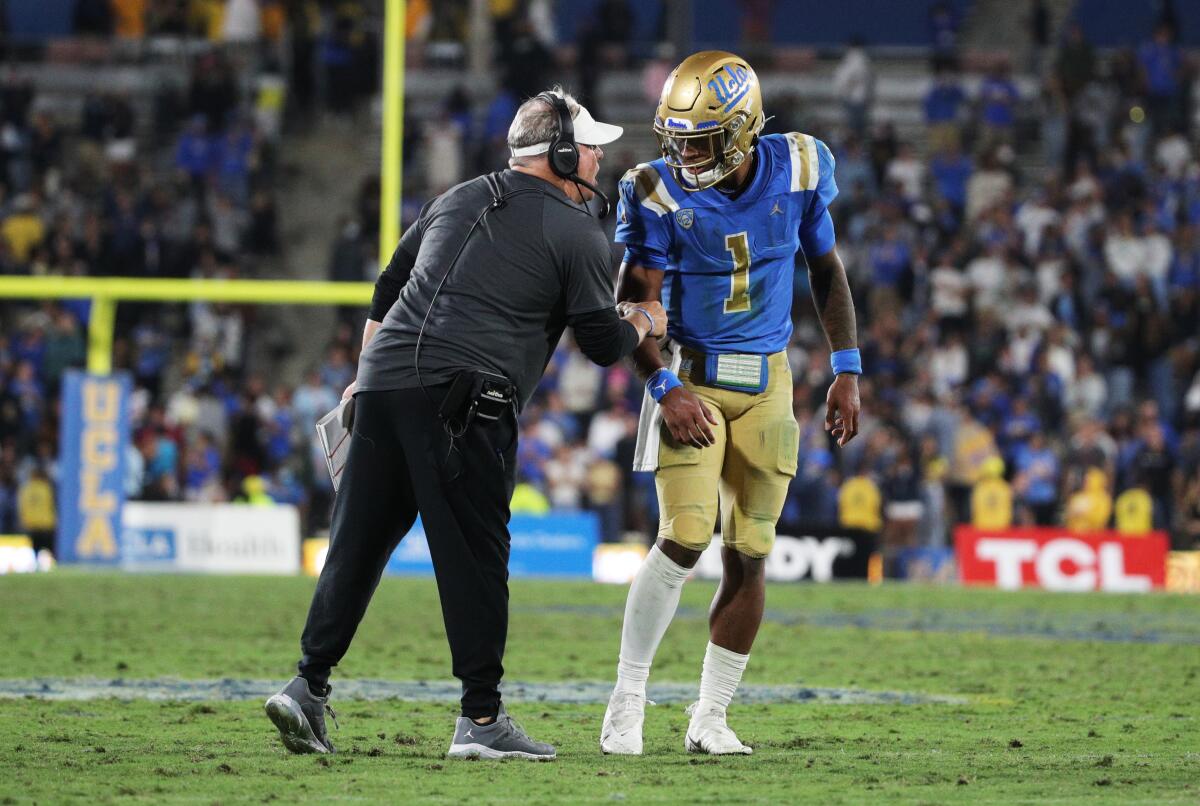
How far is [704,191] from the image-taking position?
5781 mm

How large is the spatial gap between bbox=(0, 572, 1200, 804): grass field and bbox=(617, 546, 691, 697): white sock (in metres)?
0.29

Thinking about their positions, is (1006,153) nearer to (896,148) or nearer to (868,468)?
(896,148)

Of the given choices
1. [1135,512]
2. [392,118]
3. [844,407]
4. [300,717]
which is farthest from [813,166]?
[1135,512]

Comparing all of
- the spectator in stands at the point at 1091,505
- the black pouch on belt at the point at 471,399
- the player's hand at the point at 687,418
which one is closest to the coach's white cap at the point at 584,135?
the black pouch on belt at the point at 471,399

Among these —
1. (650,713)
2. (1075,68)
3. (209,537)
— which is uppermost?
(1075,68)

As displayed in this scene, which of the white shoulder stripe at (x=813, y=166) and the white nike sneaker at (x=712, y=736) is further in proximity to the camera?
the white shoulder stripe at (x=813, y=166)

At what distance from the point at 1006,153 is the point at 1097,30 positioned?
13.8 ft

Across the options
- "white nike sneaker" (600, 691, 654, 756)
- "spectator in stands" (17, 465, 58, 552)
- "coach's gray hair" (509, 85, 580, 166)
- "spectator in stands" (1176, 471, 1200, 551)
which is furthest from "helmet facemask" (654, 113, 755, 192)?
"spectator in stands" (17, 465, 58, 552)

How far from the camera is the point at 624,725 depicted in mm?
5465

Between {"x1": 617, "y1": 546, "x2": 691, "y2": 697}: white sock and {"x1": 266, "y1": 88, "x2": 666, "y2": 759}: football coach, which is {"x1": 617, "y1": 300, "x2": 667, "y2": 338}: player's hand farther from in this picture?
{"x1": 617, "y1": 546, "x2": 691, "y2": 697}: white sock

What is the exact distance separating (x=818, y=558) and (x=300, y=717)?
10899 millimetres

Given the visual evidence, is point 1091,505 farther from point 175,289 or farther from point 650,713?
point 650,713

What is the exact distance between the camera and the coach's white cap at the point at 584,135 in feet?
17.6

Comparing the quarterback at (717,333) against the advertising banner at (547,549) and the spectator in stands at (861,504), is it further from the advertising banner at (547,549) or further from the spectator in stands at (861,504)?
the spectator in stands at (861,504)
